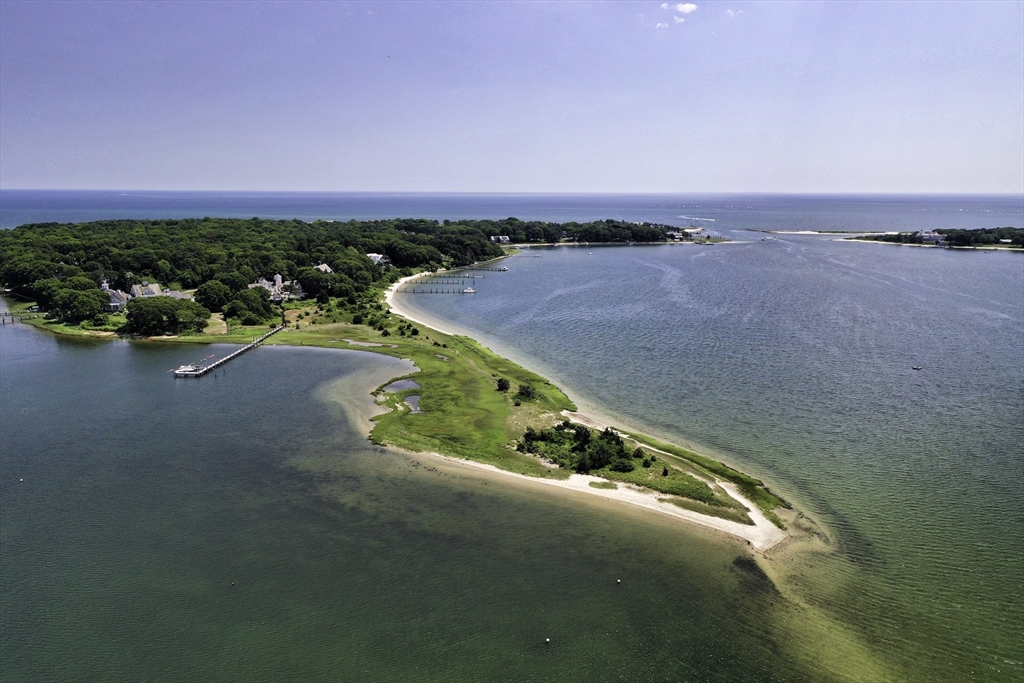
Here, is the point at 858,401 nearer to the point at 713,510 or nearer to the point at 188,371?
the point at 713,510

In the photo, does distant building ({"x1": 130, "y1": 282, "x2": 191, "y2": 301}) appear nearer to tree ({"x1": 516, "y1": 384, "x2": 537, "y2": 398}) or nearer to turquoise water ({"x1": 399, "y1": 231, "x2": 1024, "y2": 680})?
turquoise water ({"x1": 399, "y1": 231, "x2": 1024, "y2": 680})

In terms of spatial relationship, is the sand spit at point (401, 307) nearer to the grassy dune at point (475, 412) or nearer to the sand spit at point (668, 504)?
the grassy dune at point (475, 412)

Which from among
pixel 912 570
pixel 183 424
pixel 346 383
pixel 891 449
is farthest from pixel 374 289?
pixel 912 570

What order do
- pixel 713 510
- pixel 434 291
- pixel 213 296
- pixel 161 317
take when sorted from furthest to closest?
1. pixel 434 291
2. pixel 213 296
3. pixel 161 317
4. pixel 713 510

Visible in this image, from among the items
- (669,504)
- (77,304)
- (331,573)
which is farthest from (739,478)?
(77,304)

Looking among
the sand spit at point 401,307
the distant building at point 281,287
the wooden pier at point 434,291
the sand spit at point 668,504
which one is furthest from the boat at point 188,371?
the wooden pier at point 434,291

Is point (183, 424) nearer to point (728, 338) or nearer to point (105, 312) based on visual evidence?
point (105, 312)
